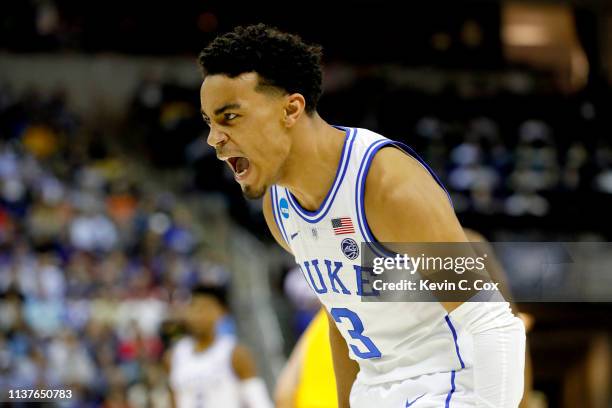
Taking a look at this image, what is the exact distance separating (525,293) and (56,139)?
822 centimetres

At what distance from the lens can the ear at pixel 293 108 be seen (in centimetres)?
295

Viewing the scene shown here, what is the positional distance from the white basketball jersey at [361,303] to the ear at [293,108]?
0.18 metres

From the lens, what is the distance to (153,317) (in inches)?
391

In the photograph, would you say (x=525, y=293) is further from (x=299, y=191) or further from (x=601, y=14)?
(x=601, y=14)

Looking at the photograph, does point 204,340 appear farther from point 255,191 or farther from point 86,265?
point 86,265

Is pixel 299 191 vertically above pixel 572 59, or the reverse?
pixel 572 59

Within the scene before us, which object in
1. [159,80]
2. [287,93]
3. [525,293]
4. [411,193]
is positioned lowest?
[525,293]

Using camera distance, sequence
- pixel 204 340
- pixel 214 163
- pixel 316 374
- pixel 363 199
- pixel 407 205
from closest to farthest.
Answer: pixel 407 205 < pixel 363 199 < pixel 316 374 < pixel 204 340 < pixel 214 163

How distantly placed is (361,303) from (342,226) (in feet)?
0.85

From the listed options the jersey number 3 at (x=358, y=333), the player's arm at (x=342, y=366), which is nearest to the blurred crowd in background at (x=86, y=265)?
the player's arm at (x=342, y=366)

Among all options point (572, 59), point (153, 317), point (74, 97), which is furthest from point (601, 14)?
point (153, 317)

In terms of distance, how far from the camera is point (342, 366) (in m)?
3.32

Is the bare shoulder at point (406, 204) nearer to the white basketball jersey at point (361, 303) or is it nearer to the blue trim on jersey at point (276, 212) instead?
the white basketball jersey at point (361, 303)

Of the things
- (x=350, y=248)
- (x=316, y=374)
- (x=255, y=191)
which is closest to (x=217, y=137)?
(x=255, y=191)
